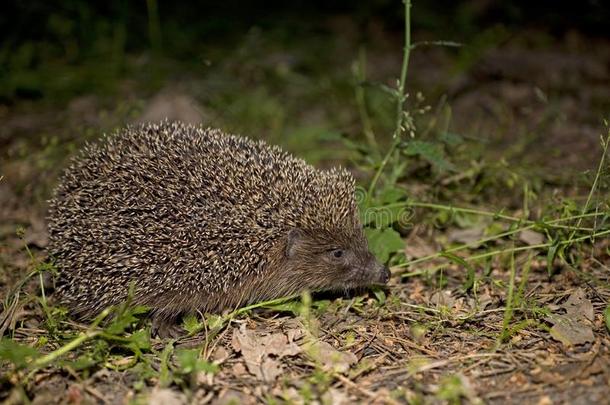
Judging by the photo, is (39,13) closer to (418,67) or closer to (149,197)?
(418,67)

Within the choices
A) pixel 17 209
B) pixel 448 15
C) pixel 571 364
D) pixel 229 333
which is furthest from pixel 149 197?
pixel 448 15

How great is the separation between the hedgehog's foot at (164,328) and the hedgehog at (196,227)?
11 millimetres

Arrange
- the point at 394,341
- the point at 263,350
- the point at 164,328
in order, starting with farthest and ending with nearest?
the point at 164,328 → the point at 394,341 → the point at 263,350

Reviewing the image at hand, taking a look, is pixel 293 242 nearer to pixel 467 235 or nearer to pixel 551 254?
pixel 467 235

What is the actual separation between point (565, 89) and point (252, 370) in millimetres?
7159

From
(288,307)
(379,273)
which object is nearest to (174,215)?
(288,307)

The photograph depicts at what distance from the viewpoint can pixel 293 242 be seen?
5.44m

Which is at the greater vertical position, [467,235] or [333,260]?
[333,260]

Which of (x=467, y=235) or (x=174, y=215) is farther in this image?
(x=467, y=235)

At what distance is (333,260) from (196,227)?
4.17 ft

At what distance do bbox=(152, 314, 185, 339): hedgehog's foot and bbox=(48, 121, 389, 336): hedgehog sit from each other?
1 cm

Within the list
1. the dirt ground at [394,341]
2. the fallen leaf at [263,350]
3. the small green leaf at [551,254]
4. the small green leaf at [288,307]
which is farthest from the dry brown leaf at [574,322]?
the small green leaf at [288,307]

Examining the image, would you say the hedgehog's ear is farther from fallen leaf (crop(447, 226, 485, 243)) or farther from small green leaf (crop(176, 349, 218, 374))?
fallen leaf (crop(447, 226, 485, 243))

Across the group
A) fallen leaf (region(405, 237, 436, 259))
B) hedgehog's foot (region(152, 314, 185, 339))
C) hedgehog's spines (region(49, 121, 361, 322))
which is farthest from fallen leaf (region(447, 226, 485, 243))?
hedgehog's foot (region(152, 314, 185, 339))
